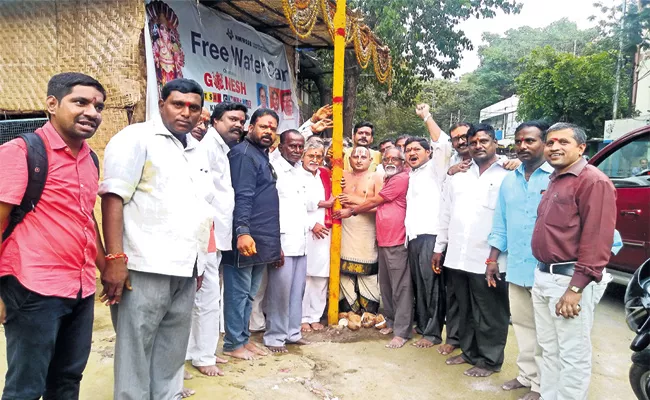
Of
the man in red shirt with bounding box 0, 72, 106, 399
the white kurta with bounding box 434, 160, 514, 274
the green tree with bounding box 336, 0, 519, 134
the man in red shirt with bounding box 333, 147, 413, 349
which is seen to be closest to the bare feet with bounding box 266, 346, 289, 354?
the man in red shirt with bounding box 333, 147, 413, 349

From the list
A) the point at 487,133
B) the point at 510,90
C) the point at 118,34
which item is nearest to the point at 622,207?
the point at 487,133

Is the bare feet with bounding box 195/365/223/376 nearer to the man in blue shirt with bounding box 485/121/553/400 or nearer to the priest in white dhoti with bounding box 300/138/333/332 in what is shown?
the priest in white dhoti with bounding box 300/138/333/332

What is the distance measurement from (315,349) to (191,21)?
3915 mm

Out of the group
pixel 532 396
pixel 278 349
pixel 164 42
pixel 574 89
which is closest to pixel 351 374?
pixel 278 349

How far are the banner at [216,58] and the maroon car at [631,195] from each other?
4.37 m

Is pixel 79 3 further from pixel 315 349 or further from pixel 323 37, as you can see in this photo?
pixel 315 349

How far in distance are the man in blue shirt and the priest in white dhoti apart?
1.54 m

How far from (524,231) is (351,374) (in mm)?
1489

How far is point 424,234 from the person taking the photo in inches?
154

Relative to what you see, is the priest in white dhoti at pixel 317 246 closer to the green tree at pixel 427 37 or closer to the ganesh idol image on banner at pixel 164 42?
the ganesh idol image on banner at pixel 164 42

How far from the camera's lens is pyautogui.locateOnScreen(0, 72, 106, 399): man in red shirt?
182cm

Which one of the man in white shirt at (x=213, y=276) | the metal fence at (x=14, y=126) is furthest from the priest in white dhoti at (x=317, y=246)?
the metal fence at (x=14, y=126)

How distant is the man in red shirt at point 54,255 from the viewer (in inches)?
71.5

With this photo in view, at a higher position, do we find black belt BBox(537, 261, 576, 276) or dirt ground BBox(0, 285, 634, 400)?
black belt BBox(537, 261, 576, 276)
